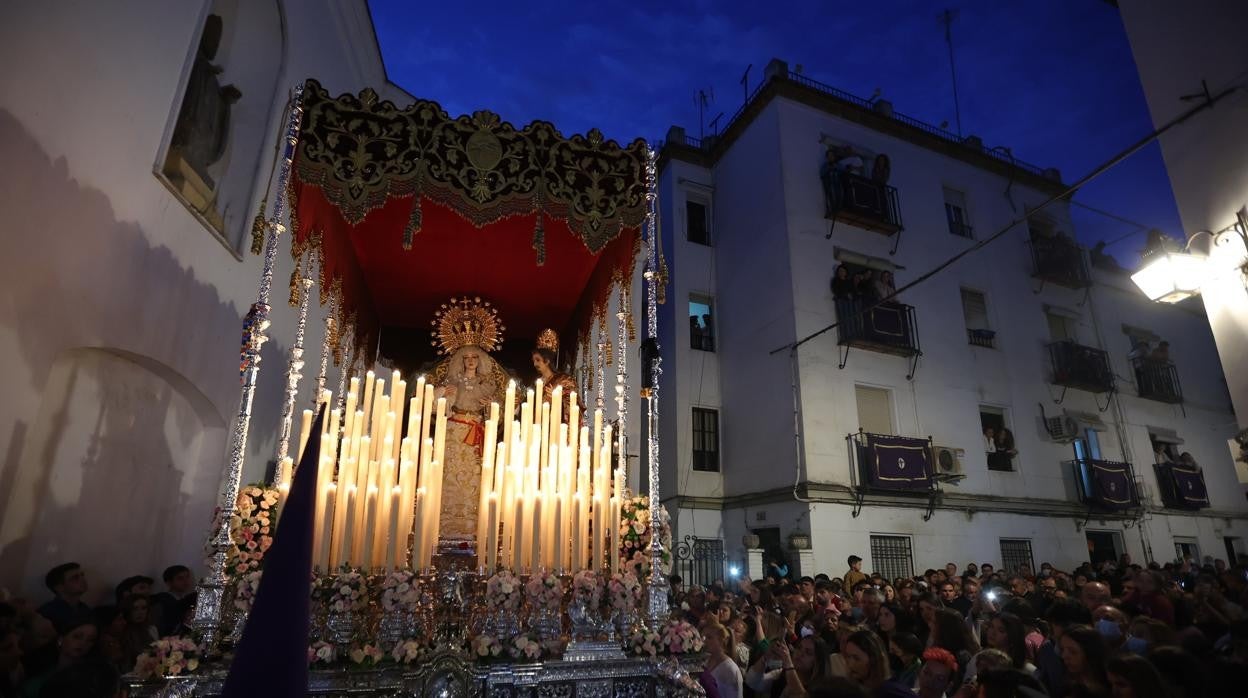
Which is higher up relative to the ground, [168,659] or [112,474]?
[112,474]

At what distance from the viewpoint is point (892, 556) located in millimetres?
11648

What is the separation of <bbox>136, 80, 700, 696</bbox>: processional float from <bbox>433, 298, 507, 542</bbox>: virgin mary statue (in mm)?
34

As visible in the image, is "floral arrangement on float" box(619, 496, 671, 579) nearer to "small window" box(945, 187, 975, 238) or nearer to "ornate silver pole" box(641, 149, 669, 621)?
"ornate silver pole" box(641, 149, 669, 621)

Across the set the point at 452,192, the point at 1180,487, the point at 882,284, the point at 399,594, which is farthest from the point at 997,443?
the point at 399,594

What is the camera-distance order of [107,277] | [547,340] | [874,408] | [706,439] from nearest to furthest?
A: [107,277] < [547,340] < [874,408] < [706,439]

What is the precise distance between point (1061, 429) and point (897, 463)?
17.0ft

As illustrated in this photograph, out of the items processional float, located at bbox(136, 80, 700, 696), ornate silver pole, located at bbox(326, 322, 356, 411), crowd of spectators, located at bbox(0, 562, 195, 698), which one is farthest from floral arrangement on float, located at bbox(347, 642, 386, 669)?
ornate silver pole, located at bbox(326, 322, 356, 411)

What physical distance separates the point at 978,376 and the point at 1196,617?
30.8 ft

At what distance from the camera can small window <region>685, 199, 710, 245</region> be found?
14977 millimetres

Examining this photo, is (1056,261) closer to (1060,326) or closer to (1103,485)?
(1060,326)

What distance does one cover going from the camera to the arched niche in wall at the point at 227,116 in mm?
5125

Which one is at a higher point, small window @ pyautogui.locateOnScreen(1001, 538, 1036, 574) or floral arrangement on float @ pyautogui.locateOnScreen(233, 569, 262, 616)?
small window @ pyautogui.locateOnScreen(1001, 538, 1036, 574)

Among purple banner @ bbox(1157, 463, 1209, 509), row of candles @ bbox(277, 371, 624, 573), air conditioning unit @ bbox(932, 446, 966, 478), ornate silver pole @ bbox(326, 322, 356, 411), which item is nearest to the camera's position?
row of candles @ bbox(277, 371, 624, 573)

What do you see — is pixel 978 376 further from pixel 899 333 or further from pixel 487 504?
pixel 487 504
